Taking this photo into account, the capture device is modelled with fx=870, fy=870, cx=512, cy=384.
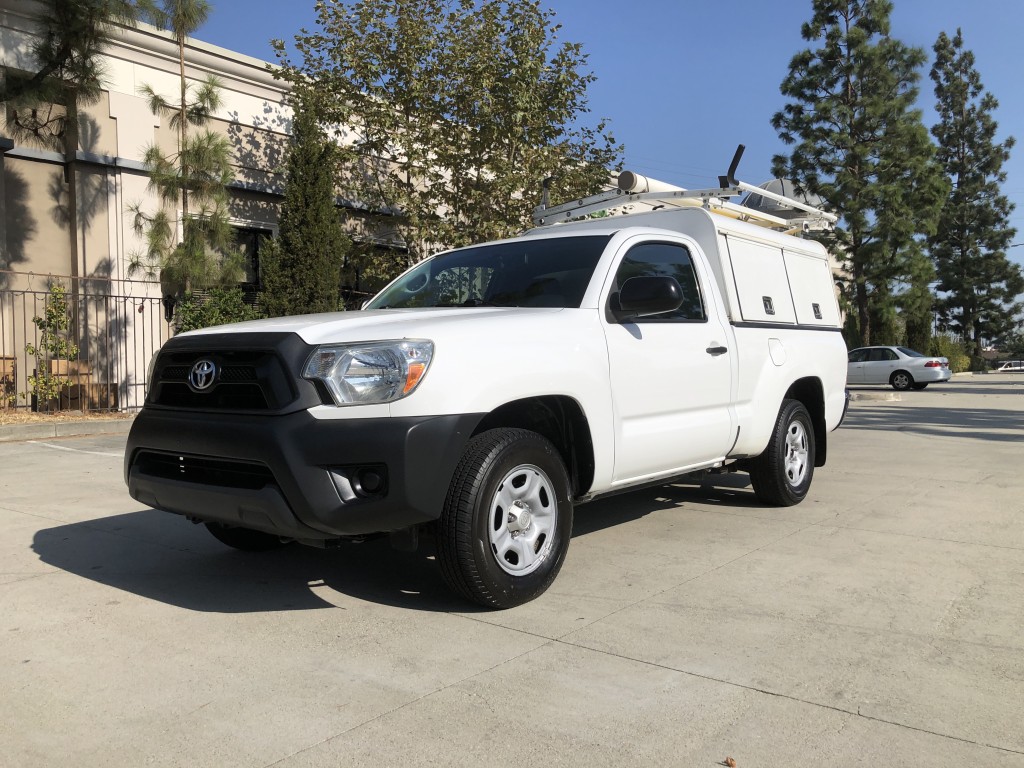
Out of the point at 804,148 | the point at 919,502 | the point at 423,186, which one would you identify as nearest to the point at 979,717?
the point at 919,502

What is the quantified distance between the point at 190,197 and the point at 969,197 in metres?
47.6

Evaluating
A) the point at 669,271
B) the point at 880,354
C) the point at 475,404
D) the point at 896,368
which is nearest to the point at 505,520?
the point at 475,404

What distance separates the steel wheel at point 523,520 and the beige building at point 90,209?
1132 centimetres

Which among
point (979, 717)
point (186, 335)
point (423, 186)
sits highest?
point (423, 186)

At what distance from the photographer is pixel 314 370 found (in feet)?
12.1

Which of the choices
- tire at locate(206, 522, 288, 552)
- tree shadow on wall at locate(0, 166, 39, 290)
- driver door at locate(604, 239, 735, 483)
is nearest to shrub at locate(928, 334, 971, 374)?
tree shadow on wall at locate(0, 166, 39, 290)

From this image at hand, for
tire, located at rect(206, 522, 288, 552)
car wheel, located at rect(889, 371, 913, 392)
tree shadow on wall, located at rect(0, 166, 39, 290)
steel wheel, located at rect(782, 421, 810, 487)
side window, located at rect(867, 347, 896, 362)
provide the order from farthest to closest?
side window, located at rect(867, 347, 896, 362) → car wheel, located at rect(889, 371, 913, 392) → tree shadow on wall, located at rect(0, 166, 39, 290) → steel wheel, located at rect(782, 421, 810, 487) → tire, located at rect(206, 522, 288, 552)

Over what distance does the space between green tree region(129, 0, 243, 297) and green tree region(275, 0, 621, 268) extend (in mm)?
2149

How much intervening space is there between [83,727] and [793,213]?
6997 mm

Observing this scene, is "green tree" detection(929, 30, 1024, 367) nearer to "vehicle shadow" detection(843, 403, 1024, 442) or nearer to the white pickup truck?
"vehicle shadow" detection(843, 403, 1024, 442)

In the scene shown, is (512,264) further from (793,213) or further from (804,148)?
(804,148)

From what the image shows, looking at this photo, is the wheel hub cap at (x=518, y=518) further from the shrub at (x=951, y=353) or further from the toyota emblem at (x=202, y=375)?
the shrub at (x=951, y=353)

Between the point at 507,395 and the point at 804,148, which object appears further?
the point at 804,148

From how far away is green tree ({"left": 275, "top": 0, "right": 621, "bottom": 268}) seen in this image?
15094 mm
